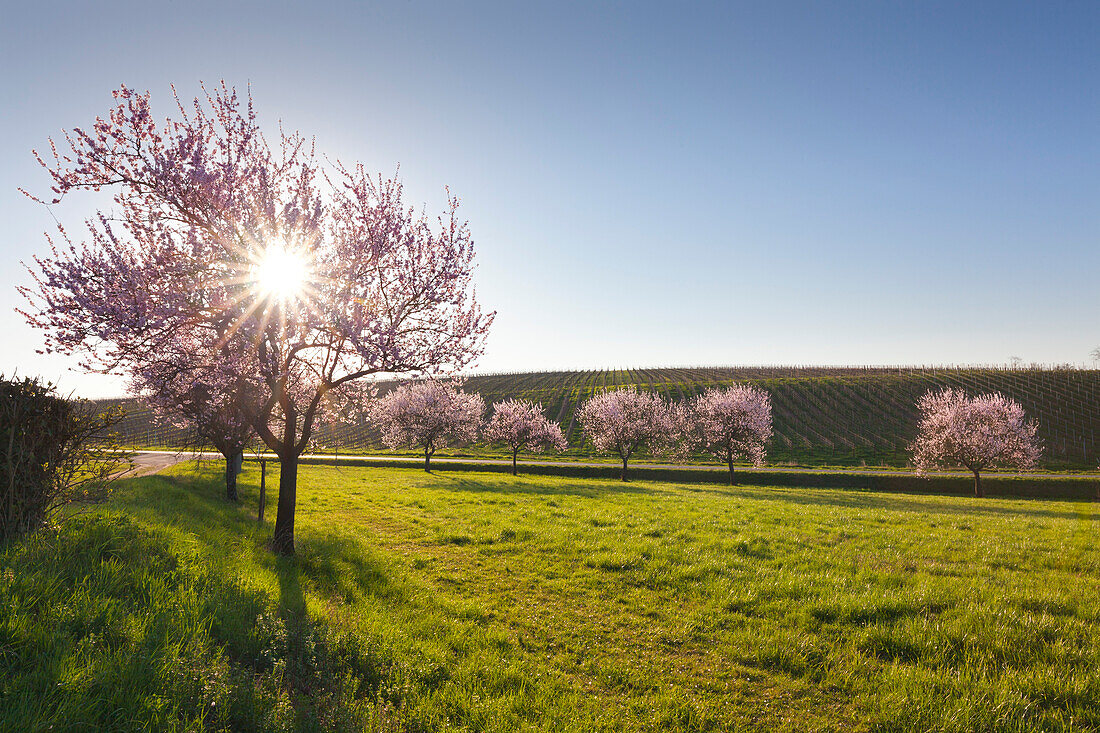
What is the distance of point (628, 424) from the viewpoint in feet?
157

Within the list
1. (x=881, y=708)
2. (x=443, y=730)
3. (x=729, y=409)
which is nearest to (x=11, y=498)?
(x=443, y=730)

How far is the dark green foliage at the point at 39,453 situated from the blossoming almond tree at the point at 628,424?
42.2 meters

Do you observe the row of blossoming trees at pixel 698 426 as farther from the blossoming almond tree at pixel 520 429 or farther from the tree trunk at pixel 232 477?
the tree trunk at pixel 232 477

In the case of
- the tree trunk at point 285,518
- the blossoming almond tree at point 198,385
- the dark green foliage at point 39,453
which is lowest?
the tree trunk at point 285,518

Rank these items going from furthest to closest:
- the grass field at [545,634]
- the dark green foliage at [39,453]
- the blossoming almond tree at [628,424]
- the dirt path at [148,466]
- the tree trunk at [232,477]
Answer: the blossoming almond tree at [628,424] < the dirt path at [148,466] < the tree trunk at [232,477] < the dark green foliage at [39,453] < the grass field at [545,634]

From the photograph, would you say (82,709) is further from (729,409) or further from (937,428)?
(937,428)

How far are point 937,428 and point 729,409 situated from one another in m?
19.1

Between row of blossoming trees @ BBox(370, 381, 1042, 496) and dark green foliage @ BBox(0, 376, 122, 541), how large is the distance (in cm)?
3327

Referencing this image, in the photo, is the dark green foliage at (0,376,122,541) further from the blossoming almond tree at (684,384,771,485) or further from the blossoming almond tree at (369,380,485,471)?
the blossoming almond tree at (684,384,771,485)

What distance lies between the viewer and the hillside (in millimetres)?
69000

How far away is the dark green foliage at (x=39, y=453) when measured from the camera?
684 cm

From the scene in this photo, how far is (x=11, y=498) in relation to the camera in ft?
22.2

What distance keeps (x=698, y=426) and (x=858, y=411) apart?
52.9 m

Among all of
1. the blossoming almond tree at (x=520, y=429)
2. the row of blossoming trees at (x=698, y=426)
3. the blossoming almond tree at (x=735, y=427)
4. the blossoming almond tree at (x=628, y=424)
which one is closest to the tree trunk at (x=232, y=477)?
the row of blossoming trees at (x=698, y=426)
